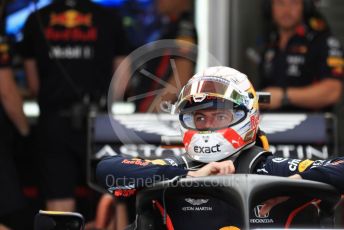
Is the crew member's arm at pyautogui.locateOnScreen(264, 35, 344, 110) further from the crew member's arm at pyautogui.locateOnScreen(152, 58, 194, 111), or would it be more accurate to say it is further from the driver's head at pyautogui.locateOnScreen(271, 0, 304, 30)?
the crew member's arm at pyautogui.locateOnScreen(152, 58, 194, 111)

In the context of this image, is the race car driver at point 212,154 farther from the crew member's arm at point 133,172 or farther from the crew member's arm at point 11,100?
the crew member's arm at point 11,100

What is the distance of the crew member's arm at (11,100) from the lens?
26.2 ft

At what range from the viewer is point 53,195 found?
8.28 meters

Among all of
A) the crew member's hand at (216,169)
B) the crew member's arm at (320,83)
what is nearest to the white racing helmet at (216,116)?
the crew member's hand at (216,169)

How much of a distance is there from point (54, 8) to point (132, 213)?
176 cm

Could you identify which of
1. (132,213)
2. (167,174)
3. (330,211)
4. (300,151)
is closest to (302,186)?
(330,211)

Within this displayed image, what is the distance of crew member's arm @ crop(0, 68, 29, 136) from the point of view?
7977mm

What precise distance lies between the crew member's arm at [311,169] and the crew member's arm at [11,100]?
299 centimetres

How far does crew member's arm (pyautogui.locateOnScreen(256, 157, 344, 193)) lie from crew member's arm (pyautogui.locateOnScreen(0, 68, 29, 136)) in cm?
299

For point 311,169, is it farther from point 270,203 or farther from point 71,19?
point 71,19

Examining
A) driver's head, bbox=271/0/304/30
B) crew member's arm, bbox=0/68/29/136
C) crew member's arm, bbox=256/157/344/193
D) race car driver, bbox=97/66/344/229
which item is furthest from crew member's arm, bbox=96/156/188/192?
driver's head, bbox=271/0/304/30

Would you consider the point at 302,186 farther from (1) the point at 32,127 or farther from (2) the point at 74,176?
(1) the point at 32,127

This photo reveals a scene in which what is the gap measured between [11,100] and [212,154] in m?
2.85

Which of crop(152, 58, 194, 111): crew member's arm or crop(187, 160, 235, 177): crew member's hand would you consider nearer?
crop(187, 160, 235, 177): crew member's hand
